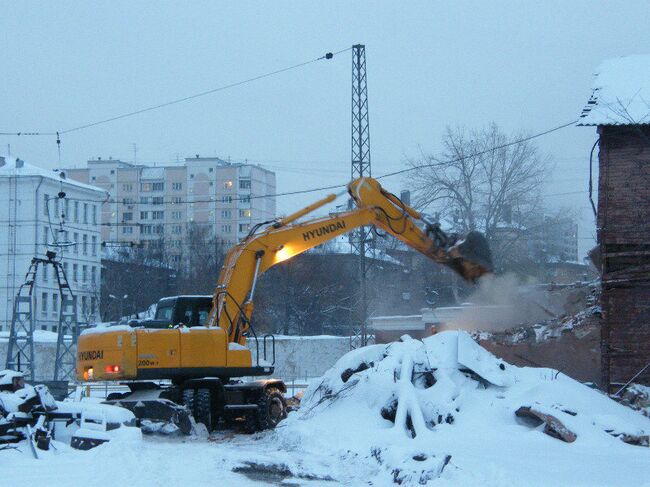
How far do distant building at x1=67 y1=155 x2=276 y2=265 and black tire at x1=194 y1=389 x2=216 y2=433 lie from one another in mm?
93617

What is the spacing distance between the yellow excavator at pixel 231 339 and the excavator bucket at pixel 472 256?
0.02 m

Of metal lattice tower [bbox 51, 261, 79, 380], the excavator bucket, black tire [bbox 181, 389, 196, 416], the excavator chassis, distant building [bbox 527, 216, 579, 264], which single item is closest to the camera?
the excavator chassis

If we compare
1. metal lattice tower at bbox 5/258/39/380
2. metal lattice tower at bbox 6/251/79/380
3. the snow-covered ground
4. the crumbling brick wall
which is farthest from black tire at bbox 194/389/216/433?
metal lattice tower at bbox 5/258/39/380

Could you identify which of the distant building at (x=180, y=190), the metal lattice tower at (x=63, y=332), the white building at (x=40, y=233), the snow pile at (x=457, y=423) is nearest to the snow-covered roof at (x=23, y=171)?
the white building at (x=40, y=233)

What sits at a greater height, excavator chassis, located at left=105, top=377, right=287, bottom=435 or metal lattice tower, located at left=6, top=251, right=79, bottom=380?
metal lattice tower, located at left=6, top=251, right=79, bottom=380

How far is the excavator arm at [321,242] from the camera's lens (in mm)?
21562

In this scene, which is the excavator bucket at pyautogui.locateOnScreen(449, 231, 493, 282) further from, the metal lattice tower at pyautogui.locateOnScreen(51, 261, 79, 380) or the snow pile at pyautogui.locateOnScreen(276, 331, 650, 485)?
the metal lattice tower at pyautogui.locateOnScreen(51, 261, 79, 380)

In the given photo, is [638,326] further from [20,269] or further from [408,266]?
[20,269]

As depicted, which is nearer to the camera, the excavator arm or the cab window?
the excavator arm

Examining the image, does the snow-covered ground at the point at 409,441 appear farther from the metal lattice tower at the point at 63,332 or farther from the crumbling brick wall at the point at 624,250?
the metal lattice tower at the point at 63,332

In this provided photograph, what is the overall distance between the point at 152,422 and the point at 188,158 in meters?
103

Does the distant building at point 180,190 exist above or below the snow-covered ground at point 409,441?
above

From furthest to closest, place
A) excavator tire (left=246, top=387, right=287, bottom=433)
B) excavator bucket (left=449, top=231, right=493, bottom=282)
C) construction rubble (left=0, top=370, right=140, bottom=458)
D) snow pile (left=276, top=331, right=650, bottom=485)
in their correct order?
1. excavator tire (left=246, top=387, right=287, bottom=433)
2. excavator bucket (left=449, top=231, right=493, bottom=282)
3. construction rubble (left=0, top=370, right=140, bottom=458)
4. snow pile (left=276, top=331, right=650, bottom=485)

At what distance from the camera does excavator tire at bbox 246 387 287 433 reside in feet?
71.7
